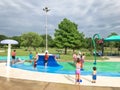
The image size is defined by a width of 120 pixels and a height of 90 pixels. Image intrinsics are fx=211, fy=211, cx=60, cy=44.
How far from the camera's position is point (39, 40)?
326ft

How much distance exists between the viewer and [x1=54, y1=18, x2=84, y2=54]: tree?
1772 inches

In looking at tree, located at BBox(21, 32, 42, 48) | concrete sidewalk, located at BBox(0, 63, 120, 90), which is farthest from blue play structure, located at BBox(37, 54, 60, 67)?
tree, located at BBox(21, 32, 42, 48)

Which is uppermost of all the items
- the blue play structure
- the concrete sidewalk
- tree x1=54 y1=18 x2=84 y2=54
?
tree x1=54 y1=18 x2=84 y2=54

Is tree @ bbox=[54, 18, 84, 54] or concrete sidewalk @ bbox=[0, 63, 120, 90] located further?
tree @ bbox=[54, 18, 84, 54]

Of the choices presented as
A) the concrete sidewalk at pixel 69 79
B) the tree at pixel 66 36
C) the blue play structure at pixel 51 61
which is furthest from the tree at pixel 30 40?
the concrete sidewalk at pixel 69 79

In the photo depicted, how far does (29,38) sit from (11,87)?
89.4m

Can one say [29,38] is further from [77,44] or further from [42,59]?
[42,59]

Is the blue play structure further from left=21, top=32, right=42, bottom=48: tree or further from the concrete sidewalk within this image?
left=21, top=32, right=42, bottom=48: tree

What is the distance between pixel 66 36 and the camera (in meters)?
45.2

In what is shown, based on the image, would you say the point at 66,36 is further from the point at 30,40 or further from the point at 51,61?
the point at 30,40

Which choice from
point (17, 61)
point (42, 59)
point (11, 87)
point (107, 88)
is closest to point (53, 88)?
point (11, 87)

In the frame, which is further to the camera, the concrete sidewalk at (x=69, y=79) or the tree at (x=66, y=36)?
the tree at (x=66, y=36)

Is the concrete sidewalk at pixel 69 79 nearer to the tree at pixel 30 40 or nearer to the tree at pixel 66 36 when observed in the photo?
the tree at pixel 66 36

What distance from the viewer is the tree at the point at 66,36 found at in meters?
45.0
